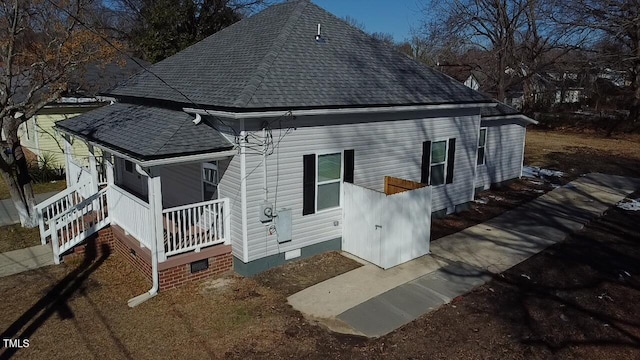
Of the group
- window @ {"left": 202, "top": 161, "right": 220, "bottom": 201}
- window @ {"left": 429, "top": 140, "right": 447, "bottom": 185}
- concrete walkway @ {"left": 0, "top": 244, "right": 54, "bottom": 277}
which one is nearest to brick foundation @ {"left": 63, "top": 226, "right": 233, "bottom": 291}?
concrete walkway @ {"left": 0, "top": 244, "right": 54, "bottom": 277}

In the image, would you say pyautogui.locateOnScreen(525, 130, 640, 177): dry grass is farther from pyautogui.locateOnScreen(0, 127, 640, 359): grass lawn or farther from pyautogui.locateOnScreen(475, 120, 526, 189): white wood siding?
pyautogui.locateOnScreen(0, 127, 640, 359): grass lawn

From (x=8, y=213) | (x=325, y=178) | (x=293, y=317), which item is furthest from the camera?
(x=8, y=213)

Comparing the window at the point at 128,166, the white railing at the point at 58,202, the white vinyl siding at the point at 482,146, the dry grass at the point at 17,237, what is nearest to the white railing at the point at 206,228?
the white railing at the point at 58,202

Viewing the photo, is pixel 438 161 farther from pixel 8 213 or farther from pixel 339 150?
pixel 8 213

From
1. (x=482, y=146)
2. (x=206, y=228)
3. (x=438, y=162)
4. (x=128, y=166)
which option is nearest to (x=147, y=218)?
(x=206, y=228)

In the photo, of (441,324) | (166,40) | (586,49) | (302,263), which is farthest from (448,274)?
(586,49)

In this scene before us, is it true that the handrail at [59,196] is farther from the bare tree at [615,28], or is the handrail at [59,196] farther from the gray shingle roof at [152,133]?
the bare tree at [615,28]
